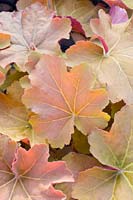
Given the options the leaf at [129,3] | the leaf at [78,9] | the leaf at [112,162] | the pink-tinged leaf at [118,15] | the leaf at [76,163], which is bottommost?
the leaf at [76,163]

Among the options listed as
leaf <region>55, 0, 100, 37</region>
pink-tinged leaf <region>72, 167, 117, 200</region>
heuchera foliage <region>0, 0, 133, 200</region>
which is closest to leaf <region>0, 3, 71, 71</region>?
heuchera foliage <region>0, 0, 133, 200</region>

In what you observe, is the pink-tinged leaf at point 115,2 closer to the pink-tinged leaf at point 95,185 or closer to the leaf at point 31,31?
the leaf at point 31,31

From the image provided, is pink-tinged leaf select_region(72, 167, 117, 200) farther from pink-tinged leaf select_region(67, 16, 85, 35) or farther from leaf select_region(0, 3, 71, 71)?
pink-tinged leaf select_region(67, 16, 85, 35)

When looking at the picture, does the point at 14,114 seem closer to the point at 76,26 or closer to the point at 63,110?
the point at 63,110

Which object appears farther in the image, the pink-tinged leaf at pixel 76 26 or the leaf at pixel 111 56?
the pink-tinged leaf at pixel 76 26

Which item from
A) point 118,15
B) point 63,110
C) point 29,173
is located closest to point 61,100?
point 63,110

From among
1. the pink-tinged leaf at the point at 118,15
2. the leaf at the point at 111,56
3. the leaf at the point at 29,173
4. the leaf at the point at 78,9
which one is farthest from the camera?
the leaf at the point at 78,9

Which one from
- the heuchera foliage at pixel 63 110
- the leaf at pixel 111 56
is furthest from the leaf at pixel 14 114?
the leaf at pixel 111 56
